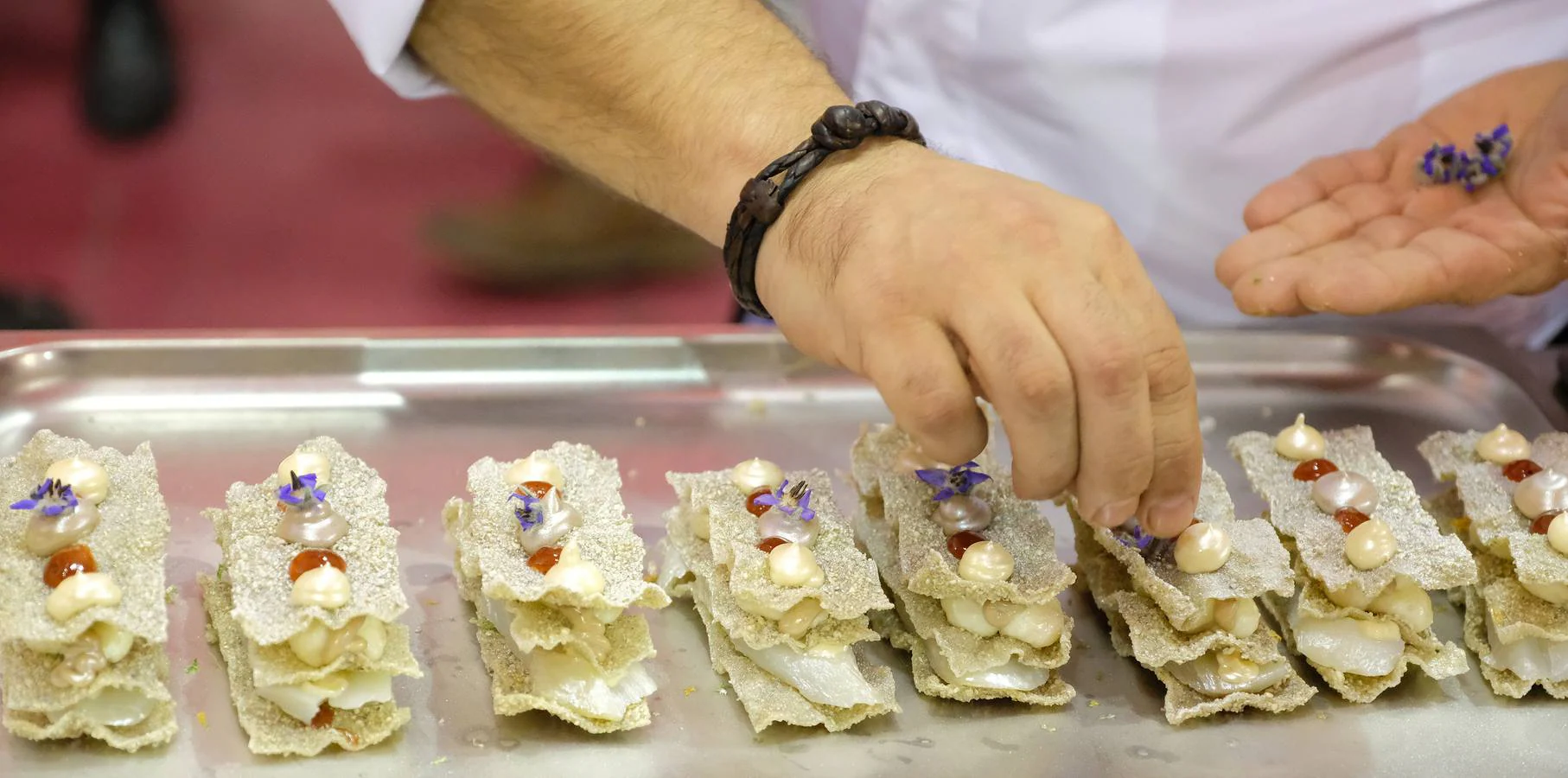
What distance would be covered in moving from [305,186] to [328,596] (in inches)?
101

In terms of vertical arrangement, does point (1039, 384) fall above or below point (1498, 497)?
above

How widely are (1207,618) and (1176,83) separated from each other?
955mm

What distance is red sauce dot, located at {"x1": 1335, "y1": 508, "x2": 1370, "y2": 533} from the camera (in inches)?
71.7

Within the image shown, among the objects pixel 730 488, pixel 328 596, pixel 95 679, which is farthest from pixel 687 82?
pixel 95 679

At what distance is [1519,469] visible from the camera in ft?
6.45

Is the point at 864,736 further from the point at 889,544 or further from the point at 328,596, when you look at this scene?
the point at 328,596

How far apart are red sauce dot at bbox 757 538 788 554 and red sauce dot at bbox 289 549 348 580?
45 cm

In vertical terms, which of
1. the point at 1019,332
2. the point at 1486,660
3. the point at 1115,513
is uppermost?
the point at 1019,332

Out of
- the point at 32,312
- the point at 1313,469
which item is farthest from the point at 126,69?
the point at 1313,469

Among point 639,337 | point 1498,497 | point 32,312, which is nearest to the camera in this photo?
point 1498,497

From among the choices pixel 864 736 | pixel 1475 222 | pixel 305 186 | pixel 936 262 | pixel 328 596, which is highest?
Answer: pixel 936 262

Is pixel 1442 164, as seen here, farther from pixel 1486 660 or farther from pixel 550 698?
pixel 550 698

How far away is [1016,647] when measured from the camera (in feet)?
5.54

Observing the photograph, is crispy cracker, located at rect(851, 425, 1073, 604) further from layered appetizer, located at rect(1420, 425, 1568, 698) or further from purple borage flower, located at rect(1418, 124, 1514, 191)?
purple borage flower, located at rect(1418, 124, 1514, 191)
